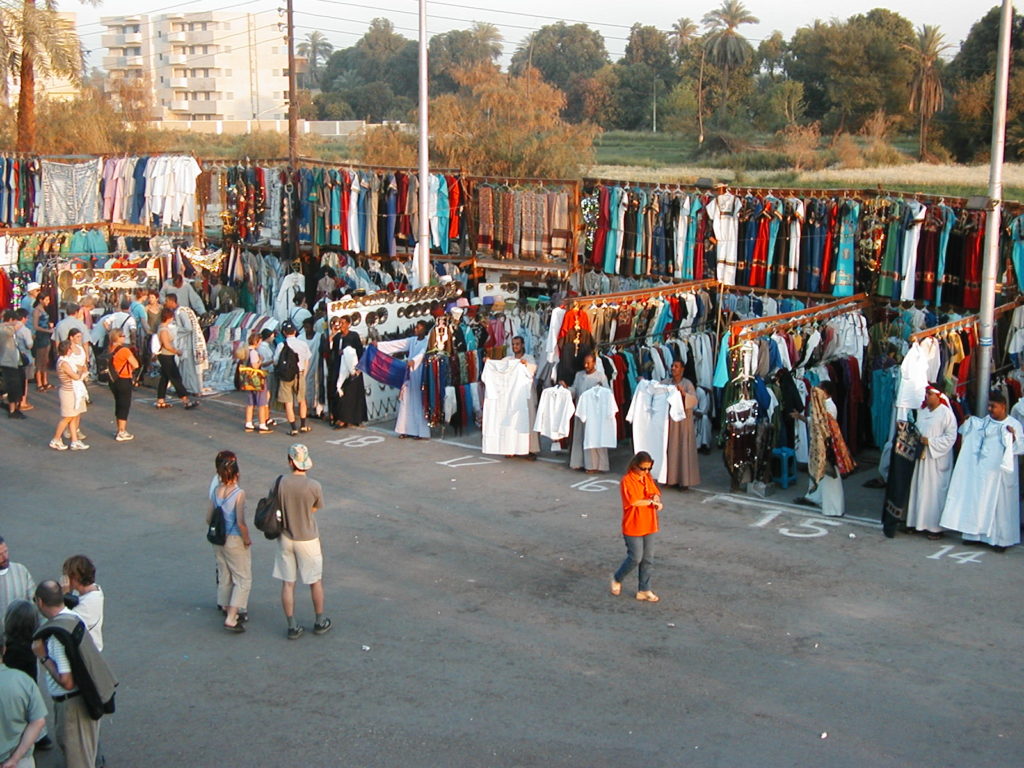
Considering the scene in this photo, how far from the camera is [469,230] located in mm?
20734

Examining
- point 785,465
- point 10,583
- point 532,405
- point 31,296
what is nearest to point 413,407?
point 532,405

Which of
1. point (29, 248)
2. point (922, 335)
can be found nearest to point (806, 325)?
point (922, 335)

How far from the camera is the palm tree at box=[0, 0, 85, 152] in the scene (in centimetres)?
2959

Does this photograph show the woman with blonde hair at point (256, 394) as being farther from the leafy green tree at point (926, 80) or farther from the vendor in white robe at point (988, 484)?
the leafy green tree at point (926, 80)

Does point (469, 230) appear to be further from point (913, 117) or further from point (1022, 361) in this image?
point (913, 117)

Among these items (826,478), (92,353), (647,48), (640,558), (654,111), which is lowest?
(640,558)

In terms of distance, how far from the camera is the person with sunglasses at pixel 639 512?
10094mm

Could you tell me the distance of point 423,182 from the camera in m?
19.0

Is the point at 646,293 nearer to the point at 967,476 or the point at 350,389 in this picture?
the point at 350,389

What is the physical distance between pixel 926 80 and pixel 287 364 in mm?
45647

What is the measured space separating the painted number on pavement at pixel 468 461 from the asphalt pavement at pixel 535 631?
4.8 inches

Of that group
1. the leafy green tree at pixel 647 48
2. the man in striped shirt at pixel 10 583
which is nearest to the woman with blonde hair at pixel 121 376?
the man in striped shirt at pixel 10 583

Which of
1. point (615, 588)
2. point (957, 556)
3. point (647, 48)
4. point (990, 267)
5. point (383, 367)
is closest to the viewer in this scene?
point (615, 588)

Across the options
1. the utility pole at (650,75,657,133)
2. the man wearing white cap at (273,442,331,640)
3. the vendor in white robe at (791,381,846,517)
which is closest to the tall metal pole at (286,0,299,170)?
the vendor in white robe at (791,381,846,517)
